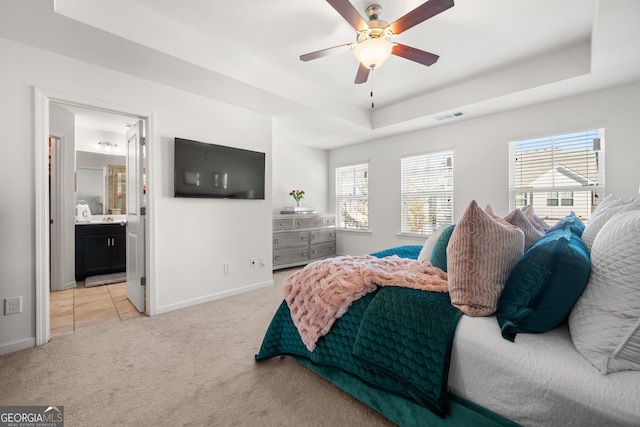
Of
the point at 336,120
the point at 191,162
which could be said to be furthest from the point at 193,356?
the point at 336,120

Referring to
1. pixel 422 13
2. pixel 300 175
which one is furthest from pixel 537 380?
pixel 300 175

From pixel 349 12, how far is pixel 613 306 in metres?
2.06

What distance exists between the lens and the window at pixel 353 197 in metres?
5.41

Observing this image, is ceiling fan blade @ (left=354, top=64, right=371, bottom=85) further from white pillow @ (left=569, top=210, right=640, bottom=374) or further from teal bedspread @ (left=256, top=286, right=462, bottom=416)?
white pillow @ (left=569, top=210, right=640, bottom=374)

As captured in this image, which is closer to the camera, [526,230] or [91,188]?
[526,230]

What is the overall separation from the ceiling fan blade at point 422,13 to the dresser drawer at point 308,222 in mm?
3366

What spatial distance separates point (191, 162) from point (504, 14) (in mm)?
3189

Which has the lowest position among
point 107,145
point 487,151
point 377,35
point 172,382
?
point 172,382

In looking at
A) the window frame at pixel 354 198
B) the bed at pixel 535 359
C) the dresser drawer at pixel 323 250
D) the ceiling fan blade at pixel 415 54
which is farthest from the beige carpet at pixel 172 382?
A: the window frame at pixel 354 198

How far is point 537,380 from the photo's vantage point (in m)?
0.94

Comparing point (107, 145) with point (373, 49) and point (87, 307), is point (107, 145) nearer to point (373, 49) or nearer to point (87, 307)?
point (87, 307)

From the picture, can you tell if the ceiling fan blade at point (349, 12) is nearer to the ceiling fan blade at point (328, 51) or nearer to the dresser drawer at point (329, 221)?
the ceiling fan blade at point (328, 51)

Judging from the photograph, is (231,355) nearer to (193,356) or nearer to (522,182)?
(193,356)

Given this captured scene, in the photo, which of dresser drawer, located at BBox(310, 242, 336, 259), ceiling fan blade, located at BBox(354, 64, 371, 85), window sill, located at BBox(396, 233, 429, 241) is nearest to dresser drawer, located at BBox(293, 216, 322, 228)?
dresser drawer, located at BBox(310, 242, 336, 259)
